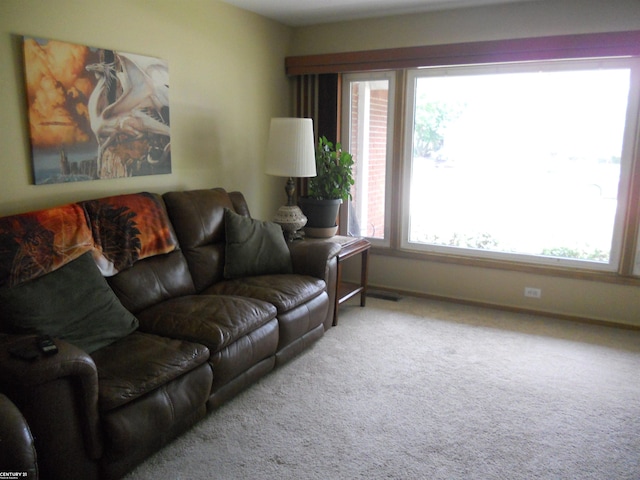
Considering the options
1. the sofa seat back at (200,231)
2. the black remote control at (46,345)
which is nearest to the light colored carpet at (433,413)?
the black remote control at (46,345)

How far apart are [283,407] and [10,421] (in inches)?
53.8

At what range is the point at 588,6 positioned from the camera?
11.6 ft

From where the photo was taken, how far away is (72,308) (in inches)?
87.7

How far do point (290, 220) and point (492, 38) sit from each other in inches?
83.8

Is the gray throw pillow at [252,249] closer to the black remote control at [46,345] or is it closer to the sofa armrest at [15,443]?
the black remote control at [46,345]

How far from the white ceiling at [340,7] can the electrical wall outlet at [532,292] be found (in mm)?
2252

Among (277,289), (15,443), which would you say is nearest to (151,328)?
(277,289)

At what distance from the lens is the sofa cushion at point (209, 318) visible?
2.43 metres

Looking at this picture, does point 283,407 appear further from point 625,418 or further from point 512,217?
point 512,217

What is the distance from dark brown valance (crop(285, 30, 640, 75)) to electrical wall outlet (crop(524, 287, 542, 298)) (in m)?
1.80

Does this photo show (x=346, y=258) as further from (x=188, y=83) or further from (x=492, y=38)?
(x=492, y=38)

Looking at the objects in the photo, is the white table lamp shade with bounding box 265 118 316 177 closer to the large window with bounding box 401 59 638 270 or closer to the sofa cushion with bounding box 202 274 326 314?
the sofa cushion with bounding box 202 274 326 314

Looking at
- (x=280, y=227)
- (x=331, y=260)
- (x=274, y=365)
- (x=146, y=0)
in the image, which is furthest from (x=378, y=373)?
(x=146, y=0)

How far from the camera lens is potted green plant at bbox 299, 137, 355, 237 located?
159 inches
